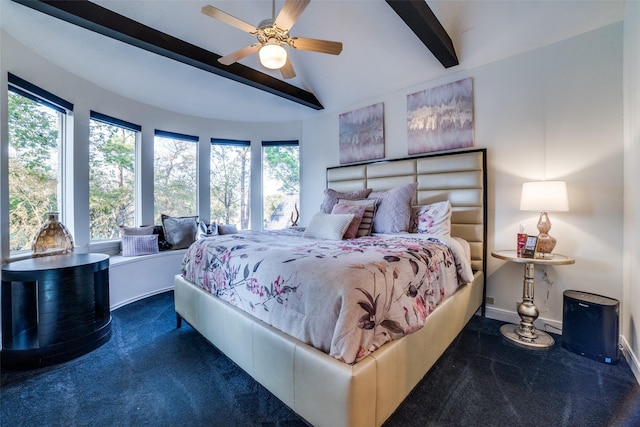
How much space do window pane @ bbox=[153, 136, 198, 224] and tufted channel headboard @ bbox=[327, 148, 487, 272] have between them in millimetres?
3066

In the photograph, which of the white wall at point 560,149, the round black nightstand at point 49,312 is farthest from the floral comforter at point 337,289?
the white wall at point 560,149

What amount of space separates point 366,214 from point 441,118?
145 centimetres

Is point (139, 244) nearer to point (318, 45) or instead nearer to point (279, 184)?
point (279, 184)

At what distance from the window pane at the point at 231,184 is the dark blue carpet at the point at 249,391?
2656 millimetres

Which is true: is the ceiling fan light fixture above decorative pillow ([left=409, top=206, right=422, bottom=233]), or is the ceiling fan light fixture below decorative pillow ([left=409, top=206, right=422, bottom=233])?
above

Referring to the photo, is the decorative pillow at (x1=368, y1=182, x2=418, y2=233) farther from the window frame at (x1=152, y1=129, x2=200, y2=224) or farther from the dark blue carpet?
the window frame at (x1=152, y1=129, x2=200, y2=224)

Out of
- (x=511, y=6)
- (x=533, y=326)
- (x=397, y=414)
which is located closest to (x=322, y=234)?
(x=397, y=414)

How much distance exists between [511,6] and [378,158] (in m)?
1.91

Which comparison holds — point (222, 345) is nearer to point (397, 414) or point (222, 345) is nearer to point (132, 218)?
point (397, 414)

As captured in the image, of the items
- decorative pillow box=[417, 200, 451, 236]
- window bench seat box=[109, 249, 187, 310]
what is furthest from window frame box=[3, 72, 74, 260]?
decorative pillow box=[417, 200, 451, 236]

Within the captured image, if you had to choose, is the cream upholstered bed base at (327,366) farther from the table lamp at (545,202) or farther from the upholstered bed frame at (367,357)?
the table lamp at (545,202)

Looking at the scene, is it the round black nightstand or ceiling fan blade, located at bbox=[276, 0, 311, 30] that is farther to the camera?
the round black nightstand

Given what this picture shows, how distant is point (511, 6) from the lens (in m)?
2.36

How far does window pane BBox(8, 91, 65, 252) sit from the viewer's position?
7.87ft
